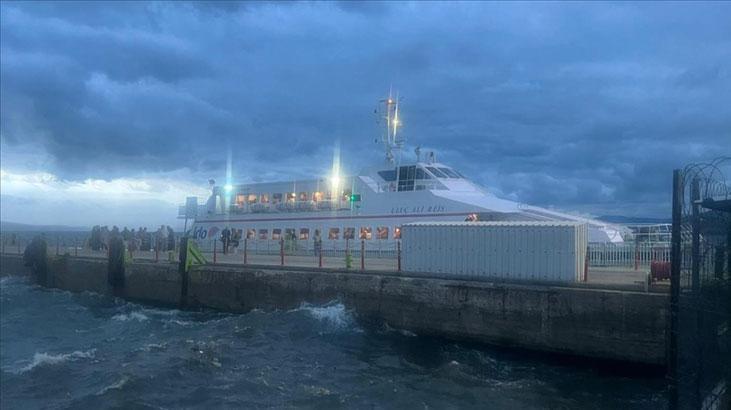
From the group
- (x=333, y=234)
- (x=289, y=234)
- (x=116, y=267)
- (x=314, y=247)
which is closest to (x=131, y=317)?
(x=116, y=267)

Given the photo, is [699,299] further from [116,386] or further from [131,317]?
[131,317]

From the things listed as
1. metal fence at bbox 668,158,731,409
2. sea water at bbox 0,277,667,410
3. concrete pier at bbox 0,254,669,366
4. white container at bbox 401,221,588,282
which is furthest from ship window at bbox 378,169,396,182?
metal fence at bbox 668,158,731,409

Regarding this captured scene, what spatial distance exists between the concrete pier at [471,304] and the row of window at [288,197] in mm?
9485

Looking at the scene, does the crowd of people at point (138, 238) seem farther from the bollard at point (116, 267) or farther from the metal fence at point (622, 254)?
the metal fence at point (622, 254)

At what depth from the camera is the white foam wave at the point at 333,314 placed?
18969 mm

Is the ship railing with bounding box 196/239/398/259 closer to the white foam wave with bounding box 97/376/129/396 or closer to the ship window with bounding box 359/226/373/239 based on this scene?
the ship window with bounding box 359/226/373/239

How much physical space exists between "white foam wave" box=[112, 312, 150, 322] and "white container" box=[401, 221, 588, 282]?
10.6 meters

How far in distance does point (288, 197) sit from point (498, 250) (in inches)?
810

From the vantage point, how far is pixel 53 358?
15.8 metres

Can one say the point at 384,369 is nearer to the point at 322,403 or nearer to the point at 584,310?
the point at 322,403

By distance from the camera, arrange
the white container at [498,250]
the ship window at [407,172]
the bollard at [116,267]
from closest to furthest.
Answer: the white container at [498,250], the bollard at [116,267], the ship window at [407,172]

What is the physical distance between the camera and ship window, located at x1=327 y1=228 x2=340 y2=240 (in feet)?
105

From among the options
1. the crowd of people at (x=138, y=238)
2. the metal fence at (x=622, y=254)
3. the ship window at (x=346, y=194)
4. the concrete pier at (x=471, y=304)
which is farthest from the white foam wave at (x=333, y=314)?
the crowd of people at (x=138, y=238)

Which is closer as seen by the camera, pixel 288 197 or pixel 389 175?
pixel 389 175
